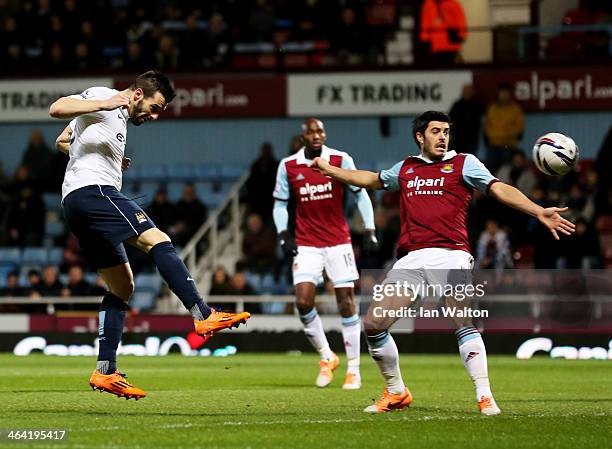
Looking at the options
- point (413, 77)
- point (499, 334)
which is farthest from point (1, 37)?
point (499, 334)

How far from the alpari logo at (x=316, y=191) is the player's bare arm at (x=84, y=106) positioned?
4.46 metres

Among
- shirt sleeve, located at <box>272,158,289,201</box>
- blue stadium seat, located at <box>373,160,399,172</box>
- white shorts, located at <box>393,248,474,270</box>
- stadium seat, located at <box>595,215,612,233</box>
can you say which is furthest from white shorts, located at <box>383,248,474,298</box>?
blue stadium seat, located at <box>373,160,399,172</box>

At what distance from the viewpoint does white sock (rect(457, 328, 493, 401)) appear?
9.32 meters

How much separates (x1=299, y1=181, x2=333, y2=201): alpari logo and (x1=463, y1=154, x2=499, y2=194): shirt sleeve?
12.8 ft

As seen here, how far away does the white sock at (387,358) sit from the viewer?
9.61m

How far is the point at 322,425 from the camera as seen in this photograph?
8445 mm

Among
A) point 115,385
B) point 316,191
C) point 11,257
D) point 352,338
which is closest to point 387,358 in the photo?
point 115,385

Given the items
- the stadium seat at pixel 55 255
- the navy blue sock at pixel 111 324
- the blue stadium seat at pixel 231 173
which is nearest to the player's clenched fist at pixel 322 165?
the navy blue sock at pixel 111 324

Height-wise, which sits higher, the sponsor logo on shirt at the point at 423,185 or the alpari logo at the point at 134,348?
the sponsor logo on shirt at the point at 423,185

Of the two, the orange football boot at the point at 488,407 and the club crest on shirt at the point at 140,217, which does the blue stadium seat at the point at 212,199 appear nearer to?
the club crest on shirt at the point at 140,217

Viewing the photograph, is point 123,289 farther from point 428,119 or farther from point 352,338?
point 352,338

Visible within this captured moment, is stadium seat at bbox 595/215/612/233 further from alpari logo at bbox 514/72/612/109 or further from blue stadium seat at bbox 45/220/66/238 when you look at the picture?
blue stadium seat at bbox 45/220/66/238

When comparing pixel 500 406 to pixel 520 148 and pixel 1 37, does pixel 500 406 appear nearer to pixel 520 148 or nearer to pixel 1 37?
pixel 520 148

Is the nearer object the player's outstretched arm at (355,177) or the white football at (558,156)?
the player's outstretched arm at (355,177)
